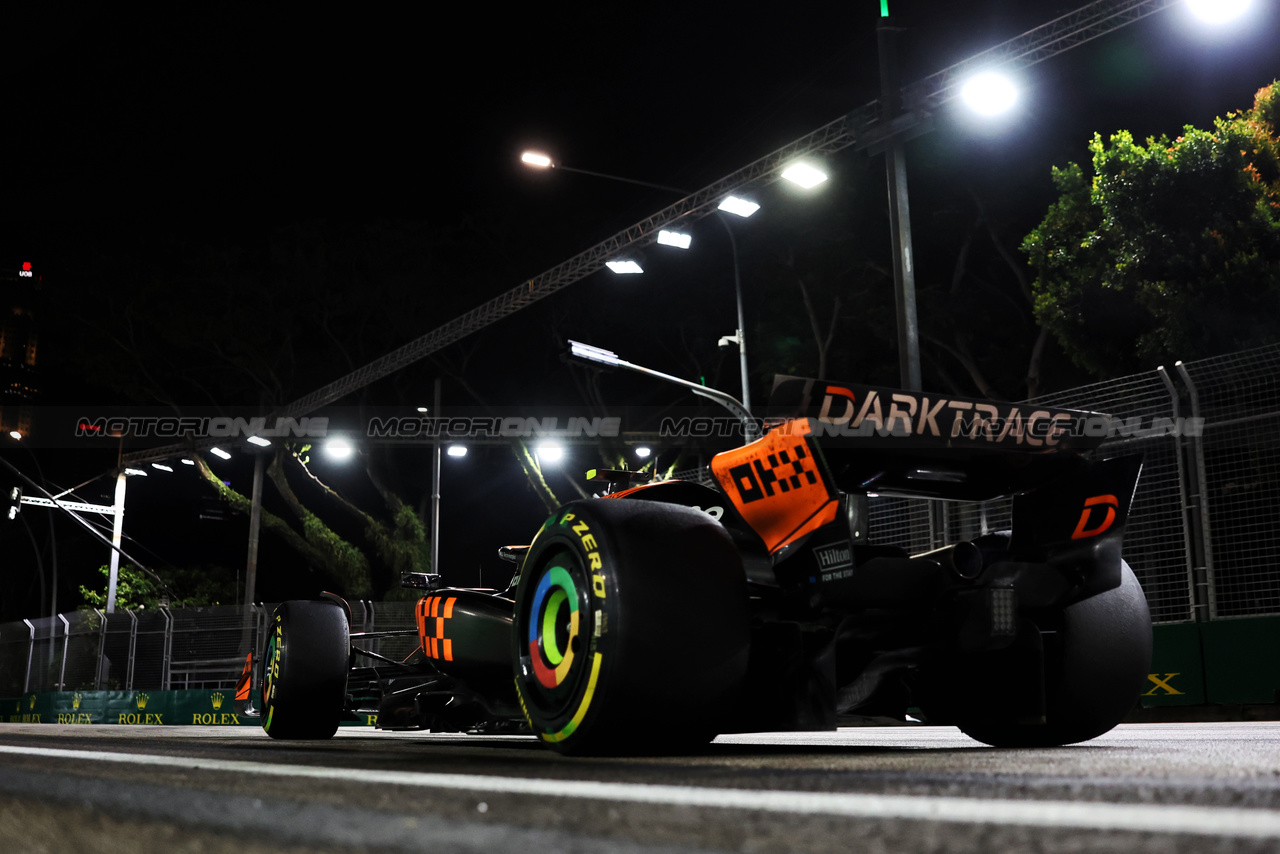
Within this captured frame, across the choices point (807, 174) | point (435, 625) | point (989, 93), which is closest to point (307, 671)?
point (435, 625)

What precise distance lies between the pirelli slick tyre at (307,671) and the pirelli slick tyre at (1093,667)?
306 centimetres

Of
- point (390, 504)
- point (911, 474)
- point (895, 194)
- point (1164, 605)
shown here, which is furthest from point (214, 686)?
point (911, 474)

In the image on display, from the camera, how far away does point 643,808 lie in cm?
140

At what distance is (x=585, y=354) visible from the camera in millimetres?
16281

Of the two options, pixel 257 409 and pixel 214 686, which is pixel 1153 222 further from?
pixel 257 409

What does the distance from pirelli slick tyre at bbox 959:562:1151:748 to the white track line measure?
237 centimetres

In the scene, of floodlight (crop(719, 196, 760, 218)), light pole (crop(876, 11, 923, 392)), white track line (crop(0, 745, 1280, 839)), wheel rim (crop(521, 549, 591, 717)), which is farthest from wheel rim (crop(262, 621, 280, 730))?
floodlight (crop(719, 196, 760, 218))

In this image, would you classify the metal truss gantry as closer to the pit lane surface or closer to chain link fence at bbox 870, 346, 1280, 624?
chain link fence at bbox 870, 346, 1280, 624

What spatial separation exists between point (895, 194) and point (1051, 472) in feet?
30.1

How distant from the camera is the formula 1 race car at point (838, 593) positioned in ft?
9.89

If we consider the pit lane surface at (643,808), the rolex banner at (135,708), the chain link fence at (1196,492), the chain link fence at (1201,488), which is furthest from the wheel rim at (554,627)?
the rolex banner at (135,708)

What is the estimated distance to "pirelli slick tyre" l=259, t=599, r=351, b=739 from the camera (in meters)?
5.38

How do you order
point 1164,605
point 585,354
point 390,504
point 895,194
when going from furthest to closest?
point 390,504 < point 585,354 < point 895,194 < point 1164,605

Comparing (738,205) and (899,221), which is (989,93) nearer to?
(899,221)
